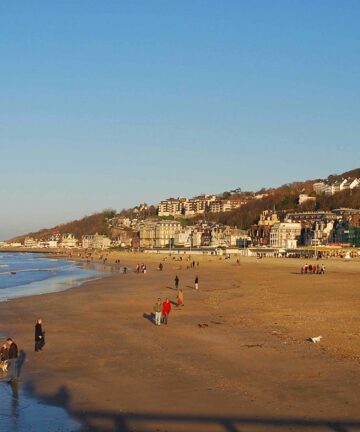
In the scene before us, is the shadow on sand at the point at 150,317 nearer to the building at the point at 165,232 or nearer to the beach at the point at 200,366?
the beach at the point at 200,366

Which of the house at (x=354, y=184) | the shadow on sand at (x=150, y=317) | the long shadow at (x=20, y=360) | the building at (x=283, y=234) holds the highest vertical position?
the house at (x=354, y=184)

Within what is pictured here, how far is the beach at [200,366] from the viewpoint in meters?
9.45

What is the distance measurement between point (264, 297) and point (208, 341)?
1372 cm

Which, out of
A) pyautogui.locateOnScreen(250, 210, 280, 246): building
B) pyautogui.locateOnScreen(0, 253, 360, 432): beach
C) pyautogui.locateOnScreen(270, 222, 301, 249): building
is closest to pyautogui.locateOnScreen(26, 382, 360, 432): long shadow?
pyautogui.locateOnScreen(0, 253, 360, 432): beach

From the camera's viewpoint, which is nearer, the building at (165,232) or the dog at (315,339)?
the dog at (315,339)

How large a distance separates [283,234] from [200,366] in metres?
132

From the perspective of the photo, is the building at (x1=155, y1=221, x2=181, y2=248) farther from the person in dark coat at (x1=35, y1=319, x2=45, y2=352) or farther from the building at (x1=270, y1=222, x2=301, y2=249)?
the person in dark coat at (x1=35, y1=319, x2=45, y2=352)

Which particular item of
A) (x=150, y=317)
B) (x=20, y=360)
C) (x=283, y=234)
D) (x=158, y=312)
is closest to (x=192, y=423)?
(x=20, y=360)

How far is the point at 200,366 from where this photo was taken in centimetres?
1315

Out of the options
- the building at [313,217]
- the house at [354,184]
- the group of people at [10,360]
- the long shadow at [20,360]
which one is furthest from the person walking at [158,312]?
the house at [354,184]

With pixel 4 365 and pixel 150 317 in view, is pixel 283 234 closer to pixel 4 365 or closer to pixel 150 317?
pixel 150 317

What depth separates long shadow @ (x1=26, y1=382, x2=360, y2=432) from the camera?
881 cm

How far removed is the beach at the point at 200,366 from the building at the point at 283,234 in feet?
388

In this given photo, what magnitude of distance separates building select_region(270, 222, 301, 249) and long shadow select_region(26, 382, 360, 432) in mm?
132277
